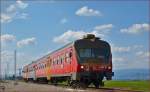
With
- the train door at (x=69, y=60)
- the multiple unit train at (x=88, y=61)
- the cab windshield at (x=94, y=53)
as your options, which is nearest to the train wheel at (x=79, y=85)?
the multiple unit train at (x=88, y=61)

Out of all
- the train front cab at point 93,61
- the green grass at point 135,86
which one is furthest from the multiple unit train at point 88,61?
the green grass at point 135,86

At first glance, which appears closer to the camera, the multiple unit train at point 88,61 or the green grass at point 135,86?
the multiple unit train at point 88,61

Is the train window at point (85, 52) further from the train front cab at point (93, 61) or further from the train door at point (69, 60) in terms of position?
the train door at point (69, 60)

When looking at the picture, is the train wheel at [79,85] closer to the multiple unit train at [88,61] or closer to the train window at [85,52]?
the multiple unit train at [88,61]

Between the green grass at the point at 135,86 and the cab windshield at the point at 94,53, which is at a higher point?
the cab windshield at the point at 94,53

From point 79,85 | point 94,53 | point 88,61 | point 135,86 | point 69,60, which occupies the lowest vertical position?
point 135,86

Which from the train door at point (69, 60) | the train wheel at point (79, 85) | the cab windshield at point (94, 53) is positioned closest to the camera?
the train wheel at point (79, 85)

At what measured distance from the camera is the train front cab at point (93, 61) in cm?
2622

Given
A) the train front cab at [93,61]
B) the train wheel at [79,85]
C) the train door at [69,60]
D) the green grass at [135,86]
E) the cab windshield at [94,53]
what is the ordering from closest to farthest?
the train front cab at [93,61]
the train wheel at [79,85]
the cab windshield at [94,53]
the green grass at [135,86]
the train door at [69,60]

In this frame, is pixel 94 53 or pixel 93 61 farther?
pixel 94 53

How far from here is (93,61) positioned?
87.0ft

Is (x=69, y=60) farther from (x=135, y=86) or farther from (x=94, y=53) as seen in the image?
(x=135, y=86)

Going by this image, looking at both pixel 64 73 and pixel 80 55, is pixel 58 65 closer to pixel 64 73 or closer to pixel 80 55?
pixel 64 73

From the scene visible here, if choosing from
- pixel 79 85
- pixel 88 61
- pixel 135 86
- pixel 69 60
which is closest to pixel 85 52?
pixel 88 61
